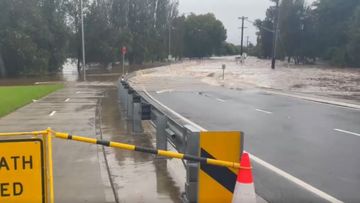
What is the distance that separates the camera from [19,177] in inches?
187

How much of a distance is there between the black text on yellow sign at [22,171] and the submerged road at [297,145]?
323cm

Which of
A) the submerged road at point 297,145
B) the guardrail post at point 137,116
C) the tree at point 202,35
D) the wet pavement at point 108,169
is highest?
the tree at point 202,35

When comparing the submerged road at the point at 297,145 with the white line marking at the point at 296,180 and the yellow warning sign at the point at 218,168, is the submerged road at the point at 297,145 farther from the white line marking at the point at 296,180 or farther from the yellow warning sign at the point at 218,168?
the yellow warning sign at the point at 218,168

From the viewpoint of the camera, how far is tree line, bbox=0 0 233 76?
5006 cm

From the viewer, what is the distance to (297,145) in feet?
35.2

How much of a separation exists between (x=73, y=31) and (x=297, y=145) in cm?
5939

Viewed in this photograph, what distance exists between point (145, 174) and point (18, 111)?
34.0 ft

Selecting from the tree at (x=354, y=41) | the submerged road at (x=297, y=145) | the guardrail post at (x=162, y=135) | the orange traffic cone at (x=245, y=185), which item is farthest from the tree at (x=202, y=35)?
the orange traffic cone at (x=245, y=185)

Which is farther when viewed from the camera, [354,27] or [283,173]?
[354,27]

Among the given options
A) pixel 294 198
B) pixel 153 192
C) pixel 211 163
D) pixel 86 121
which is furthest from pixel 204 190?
pixel 86 121

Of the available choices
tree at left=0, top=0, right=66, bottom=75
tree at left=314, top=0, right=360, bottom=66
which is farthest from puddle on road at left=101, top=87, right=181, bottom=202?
tree at left=314, top=0, right=360, bottom=66

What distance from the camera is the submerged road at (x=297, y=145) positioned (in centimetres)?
712

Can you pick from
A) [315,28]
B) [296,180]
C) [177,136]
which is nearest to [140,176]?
[177,136]

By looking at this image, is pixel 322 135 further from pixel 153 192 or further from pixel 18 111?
pixel 18 111
